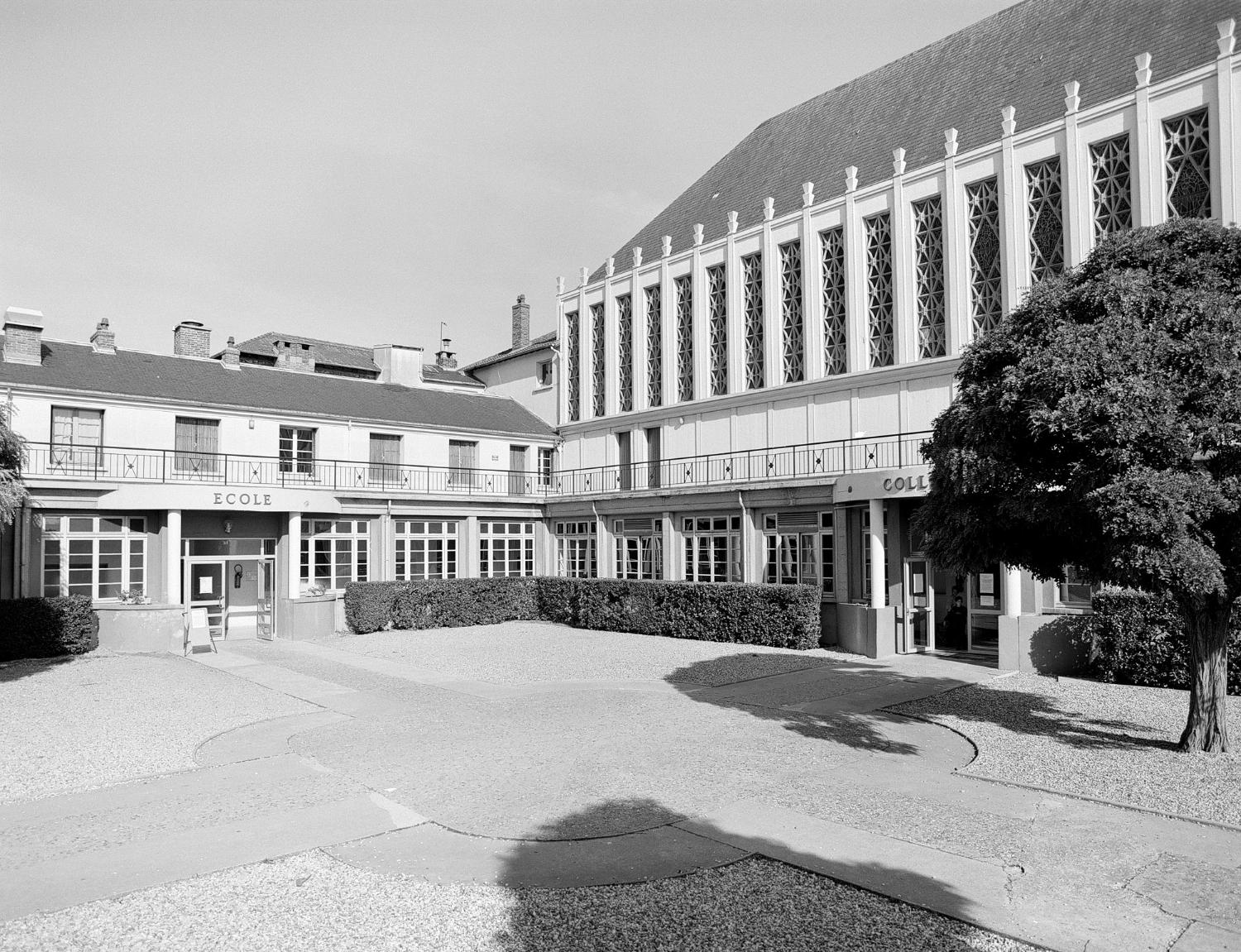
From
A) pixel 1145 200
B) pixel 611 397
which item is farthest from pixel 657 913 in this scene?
pixel 611 397

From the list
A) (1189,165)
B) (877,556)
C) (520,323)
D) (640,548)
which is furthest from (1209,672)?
(520,323)

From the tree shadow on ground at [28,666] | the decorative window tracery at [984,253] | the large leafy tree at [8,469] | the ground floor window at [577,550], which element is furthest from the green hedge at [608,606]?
the large leafy tree at [8,469]

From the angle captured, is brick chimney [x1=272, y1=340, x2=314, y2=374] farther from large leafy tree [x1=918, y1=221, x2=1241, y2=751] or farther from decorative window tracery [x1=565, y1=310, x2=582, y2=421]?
large leafy tree [x1=918, y1=221, x2=1241, y2=751]

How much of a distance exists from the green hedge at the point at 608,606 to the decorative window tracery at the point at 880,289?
Answer: 7094 millimetres

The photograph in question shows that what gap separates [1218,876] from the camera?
6.32m

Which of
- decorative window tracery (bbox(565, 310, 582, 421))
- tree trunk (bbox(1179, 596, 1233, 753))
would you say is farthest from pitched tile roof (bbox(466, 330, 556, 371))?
tree trunk (bbox(1179, 596, 1233, 753))

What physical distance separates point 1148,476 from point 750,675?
29.0 feet

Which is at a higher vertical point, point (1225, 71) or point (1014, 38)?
point (1014, 38)

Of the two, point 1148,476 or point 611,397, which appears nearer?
point 1148,476

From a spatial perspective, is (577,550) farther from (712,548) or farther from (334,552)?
(334,552)

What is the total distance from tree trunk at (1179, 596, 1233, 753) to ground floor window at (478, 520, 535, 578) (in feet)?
69.4

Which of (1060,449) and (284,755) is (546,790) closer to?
(284,755)

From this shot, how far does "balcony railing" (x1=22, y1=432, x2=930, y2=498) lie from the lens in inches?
874

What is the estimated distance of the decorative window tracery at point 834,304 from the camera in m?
24.5
